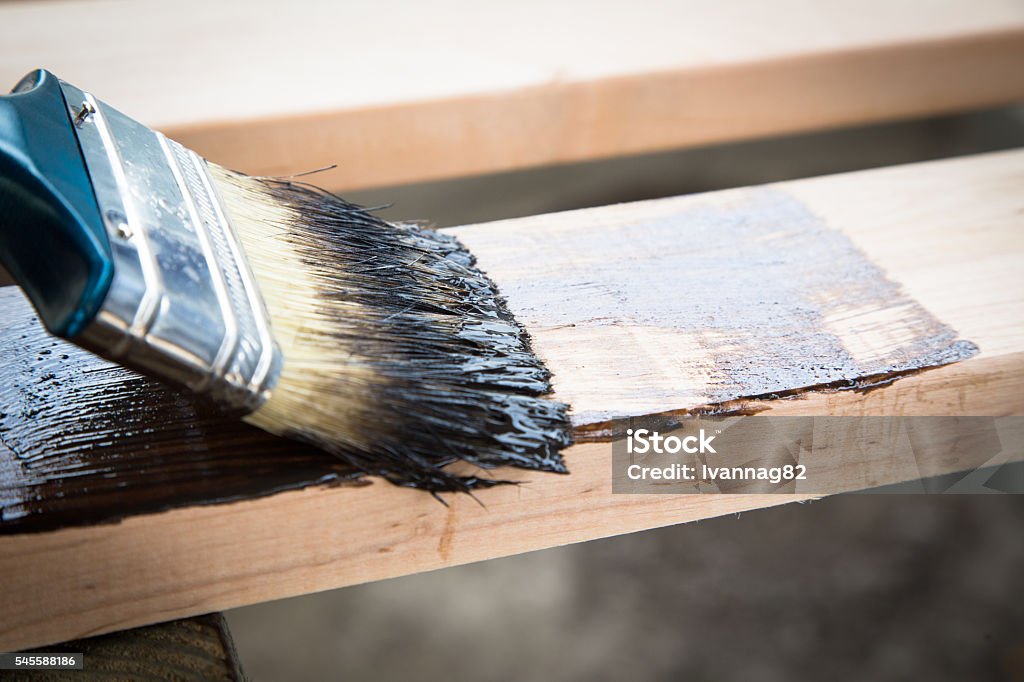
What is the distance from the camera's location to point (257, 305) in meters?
0.69

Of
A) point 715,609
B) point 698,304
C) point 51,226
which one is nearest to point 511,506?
point 698,304

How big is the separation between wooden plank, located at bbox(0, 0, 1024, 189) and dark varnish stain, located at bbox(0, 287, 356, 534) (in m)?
0.53

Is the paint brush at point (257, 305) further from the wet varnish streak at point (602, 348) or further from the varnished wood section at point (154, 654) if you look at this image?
the varnished wood section at point (154, 654)

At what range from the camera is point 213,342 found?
2.02 ft

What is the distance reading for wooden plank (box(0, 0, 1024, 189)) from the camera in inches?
48.6

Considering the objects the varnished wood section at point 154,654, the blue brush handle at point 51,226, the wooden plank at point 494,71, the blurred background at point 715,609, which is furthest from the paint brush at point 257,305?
the blurred background at point 715,609

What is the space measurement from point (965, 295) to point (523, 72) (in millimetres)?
681

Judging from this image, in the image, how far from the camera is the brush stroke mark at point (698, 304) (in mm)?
779

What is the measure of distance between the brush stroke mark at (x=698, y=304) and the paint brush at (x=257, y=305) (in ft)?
0.18

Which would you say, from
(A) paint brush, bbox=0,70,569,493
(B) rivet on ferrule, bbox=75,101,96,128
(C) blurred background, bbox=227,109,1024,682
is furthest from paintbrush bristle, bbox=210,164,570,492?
(C) blurred background, bbox=227,109,1024,682

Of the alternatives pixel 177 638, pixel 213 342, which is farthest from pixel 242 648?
pixel 213 342

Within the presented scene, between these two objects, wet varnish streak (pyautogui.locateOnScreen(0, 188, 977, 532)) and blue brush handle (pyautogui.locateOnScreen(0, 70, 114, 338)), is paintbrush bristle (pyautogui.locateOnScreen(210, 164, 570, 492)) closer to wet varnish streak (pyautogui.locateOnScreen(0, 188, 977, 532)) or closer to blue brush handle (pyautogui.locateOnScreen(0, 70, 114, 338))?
wet varnish streak (pyautogui.locateOnScreen(0, 188, 977, 532))

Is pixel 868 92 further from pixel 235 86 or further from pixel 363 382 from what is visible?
pixel 363 382

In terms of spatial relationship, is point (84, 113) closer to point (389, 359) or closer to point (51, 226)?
point (51, 226)
